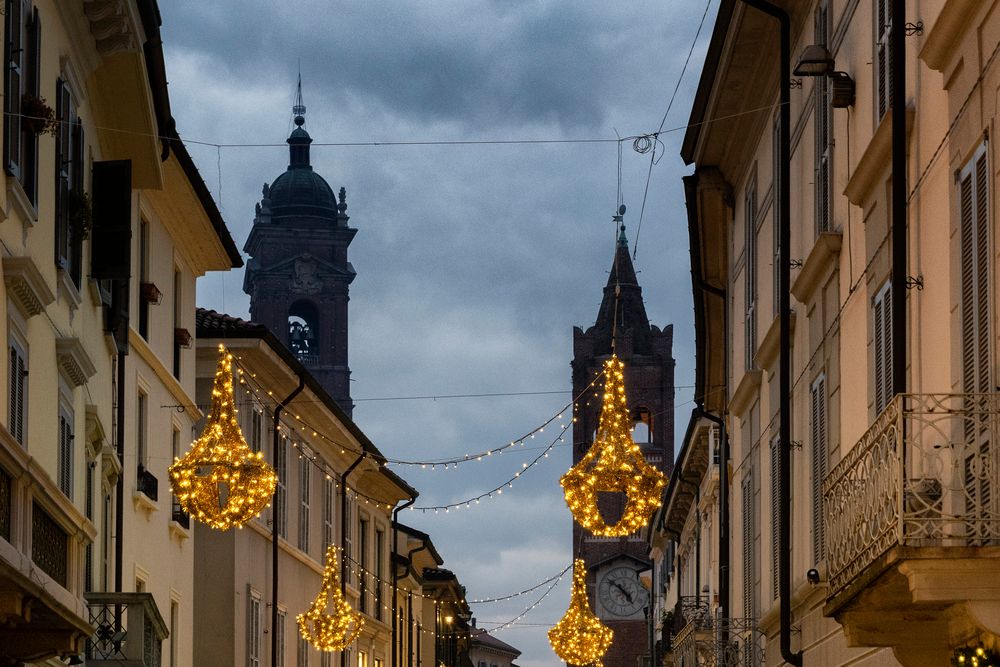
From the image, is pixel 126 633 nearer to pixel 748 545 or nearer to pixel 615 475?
pixel 615 475

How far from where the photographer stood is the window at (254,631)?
34031mm

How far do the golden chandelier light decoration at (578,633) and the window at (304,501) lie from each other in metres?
5.80

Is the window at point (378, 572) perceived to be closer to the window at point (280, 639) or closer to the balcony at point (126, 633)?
the window at point (280, 639)

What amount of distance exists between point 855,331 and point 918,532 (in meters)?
6.09

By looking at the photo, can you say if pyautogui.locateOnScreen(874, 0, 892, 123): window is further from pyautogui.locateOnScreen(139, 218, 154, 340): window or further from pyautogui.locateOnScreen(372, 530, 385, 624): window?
pyautogui.locateOnScreen(372, 530, 385, 624): window

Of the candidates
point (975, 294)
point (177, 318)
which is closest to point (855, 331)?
point (975, 294)

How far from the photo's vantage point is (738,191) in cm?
2505

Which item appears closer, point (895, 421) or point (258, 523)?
point (895, 421)

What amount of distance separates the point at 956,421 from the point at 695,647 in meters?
15.0

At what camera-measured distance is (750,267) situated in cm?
2338

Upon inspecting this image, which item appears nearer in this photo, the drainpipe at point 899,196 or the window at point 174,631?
the drainpipe at point 899,196

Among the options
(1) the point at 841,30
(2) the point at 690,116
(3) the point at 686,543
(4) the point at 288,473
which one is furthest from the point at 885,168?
(3) the point at 686,543

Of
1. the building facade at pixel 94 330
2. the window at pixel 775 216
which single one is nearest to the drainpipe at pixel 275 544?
the building facade at pixel 94 330

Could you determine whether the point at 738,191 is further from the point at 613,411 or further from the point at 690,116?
the point at 613,411
